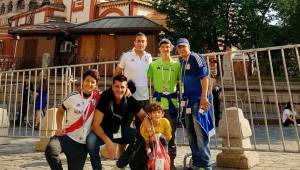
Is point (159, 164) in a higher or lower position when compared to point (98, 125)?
lower

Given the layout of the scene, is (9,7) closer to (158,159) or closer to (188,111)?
(188,111)

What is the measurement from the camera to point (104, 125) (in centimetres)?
428

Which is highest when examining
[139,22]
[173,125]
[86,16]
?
[86,16]

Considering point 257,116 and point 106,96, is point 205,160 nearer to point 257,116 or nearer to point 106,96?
point 106,96

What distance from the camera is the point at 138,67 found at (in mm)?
5098

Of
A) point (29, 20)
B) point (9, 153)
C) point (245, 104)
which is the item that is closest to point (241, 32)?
point (245, 104)

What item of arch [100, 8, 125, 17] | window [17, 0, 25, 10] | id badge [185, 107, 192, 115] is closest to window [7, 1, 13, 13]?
window [17, 0, 25, 10]

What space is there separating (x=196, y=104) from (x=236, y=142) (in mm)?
1247

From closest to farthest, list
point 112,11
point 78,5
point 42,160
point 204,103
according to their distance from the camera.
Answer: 1. point 204,103
2. point 42,160
3. point 112,11
4. point 78,5

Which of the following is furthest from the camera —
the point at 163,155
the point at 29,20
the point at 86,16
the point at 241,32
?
the point at 29,20

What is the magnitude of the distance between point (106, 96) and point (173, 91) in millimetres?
1017

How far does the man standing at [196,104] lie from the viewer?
4.50 meters

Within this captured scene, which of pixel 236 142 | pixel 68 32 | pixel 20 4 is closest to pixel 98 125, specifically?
pixel 236 142

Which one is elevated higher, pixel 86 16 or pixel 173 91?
pixel 86 16
